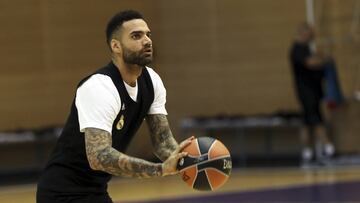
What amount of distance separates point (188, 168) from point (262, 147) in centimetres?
1127

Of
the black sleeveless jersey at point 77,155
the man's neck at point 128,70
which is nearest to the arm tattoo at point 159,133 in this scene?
the black sleeveless jersey at point 77,155

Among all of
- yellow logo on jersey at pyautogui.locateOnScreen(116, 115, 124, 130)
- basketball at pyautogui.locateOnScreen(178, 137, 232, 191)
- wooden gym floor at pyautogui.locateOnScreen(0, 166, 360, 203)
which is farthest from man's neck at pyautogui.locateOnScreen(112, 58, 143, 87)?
wooden gym floor at pyautogui.locateOnScreen(0, 166, 360, 203)

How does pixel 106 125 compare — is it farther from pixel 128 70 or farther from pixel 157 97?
pixel 157 97

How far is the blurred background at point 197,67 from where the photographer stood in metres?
15.0

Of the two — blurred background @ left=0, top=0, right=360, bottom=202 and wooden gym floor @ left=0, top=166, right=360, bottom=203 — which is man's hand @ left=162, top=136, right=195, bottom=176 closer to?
wooden gym floor @ left=0, top=166, right=360, bottom=203

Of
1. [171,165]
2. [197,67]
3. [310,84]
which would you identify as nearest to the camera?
[171,165]

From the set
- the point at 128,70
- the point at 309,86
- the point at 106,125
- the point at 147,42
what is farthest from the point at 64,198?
the point at 309,86

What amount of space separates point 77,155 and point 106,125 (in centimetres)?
36

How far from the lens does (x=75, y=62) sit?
15695 millimetres

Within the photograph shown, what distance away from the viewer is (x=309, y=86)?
14758mm

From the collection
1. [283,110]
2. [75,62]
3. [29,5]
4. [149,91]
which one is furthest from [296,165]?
[149,91]

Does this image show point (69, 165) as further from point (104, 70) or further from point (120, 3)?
point (120, 3)

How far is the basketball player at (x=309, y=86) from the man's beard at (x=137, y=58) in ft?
30.8

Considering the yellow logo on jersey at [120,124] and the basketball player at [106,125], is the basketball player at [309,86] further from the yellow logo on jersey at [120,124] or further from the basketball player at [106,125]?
the yellow logo on jersey at [120,124]
